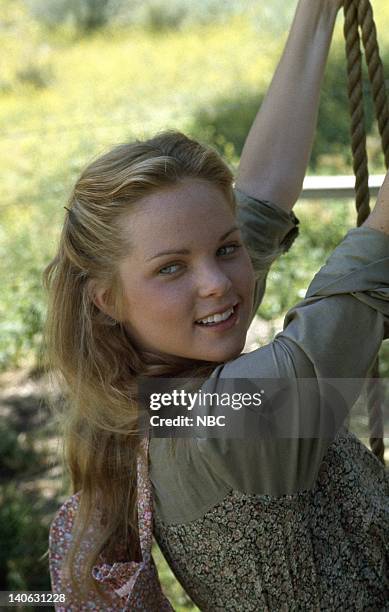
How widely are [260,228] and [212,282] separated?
0.33m

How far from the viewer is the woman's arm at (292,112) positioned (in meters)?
1.30

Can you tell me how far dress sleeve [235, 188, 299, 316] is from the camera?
1313 millimetres

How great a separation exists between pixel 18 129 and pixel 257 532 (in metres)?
4.90

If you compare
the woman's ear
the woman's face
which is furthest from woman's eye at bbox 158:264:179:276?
the woman's ear

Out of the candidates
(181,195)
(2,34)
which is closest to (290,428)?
(181,195)

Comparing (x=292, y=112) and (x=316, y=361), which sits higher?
(x=292, y=112)

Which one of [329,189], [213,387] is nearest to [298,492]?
[213,387]

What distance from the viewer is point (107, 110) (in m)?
5.61

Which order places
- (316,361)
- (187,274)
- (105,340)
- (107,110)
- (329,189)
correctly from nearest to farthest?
(316,361) → (187,274) → (105,340) → (329,189) → (107,110)

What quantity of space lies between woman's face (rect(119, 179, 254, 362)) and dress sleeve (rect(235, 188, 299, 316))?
0.23m

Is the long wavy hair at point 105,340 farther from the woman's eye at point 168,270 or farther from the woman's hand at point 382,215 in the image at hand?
the woman's hand at point 382,215

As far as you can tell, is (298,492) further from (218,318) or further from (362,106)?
(362,106)

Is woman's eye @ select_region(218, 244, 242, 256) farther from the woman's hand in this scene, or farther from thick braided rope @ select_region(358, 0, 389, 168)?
thick braided rope @ select_region(358, 0, 389, 168)

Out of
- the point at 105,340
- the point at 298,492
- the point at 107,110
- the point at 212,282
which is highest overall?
the point at 212,282
